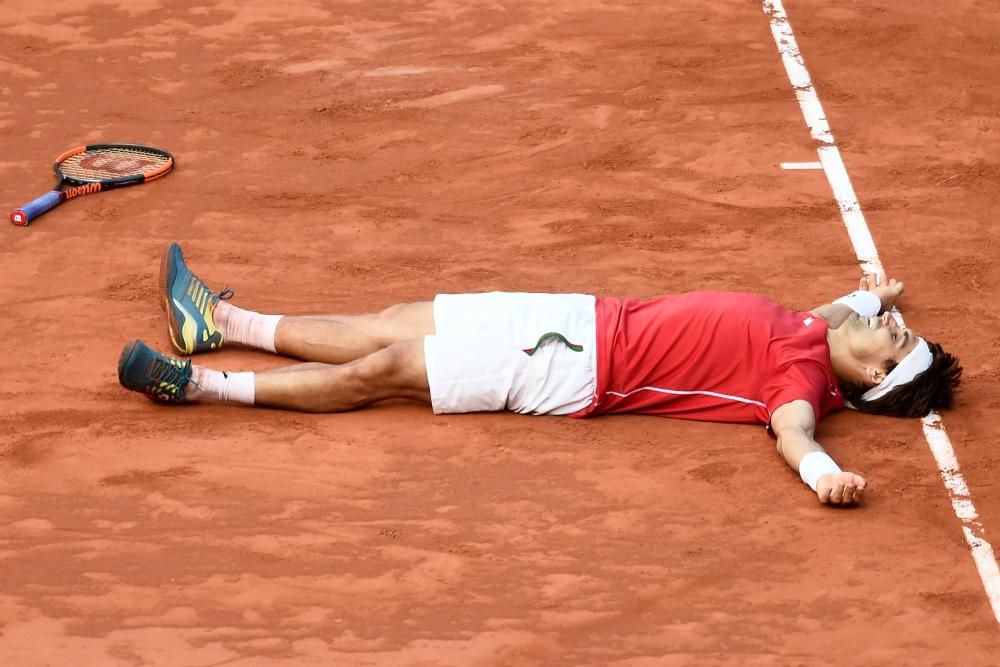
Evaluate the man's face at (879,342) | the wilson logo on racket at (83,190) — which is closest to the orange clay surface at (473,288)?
the wilson logo on racket at (83,190)

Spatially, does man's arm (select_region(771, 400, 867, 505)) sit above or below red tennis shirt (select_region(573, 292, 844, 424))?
below

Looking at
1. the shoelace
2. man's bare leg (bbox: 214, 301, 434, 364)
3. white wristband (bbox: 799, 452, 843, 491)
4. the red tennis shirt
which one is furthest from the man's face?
the shoelace

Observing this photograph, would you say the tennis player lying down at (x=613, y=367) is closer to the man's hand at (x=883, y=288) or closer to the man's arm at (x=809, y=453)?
the man's arm at (x=809, y=453)

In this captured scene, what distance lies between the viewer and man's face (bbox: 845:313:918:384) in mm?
6332

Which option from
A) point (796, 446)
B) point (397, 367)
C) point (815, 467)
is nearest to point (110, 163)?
point (397, 367)

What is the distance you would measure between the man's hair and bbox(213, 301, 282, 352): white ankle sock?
267 cm

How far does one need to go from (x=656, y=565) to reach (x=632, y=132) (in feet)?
13.6

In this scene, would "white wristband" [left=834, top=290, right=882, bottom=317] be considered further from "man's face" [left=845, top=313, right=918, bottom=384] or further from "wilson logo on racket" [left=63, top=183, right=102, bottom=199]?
"wilson logo on racket" [left=63, top=183, right=102, bottom=199]

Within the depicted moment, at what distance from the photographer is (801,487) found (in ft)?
19.7

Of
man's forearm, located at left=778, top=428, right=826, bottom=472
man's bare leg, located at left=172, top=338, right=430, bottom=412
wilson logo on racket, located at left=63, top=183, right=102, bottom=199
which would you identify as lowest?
man's forearm, located at left=778, top=428, right=826, bottom=472

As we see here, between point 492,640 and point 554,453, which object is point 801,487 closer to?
point 554,453

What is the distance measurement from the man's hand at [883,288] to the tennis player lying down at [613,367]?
1.63 ft

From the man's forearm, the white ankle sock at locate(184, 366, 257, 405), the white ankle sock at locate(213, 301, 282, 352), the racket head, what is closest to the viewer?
the man's forearm

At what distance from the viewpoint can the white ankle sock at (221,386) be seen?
636cm
